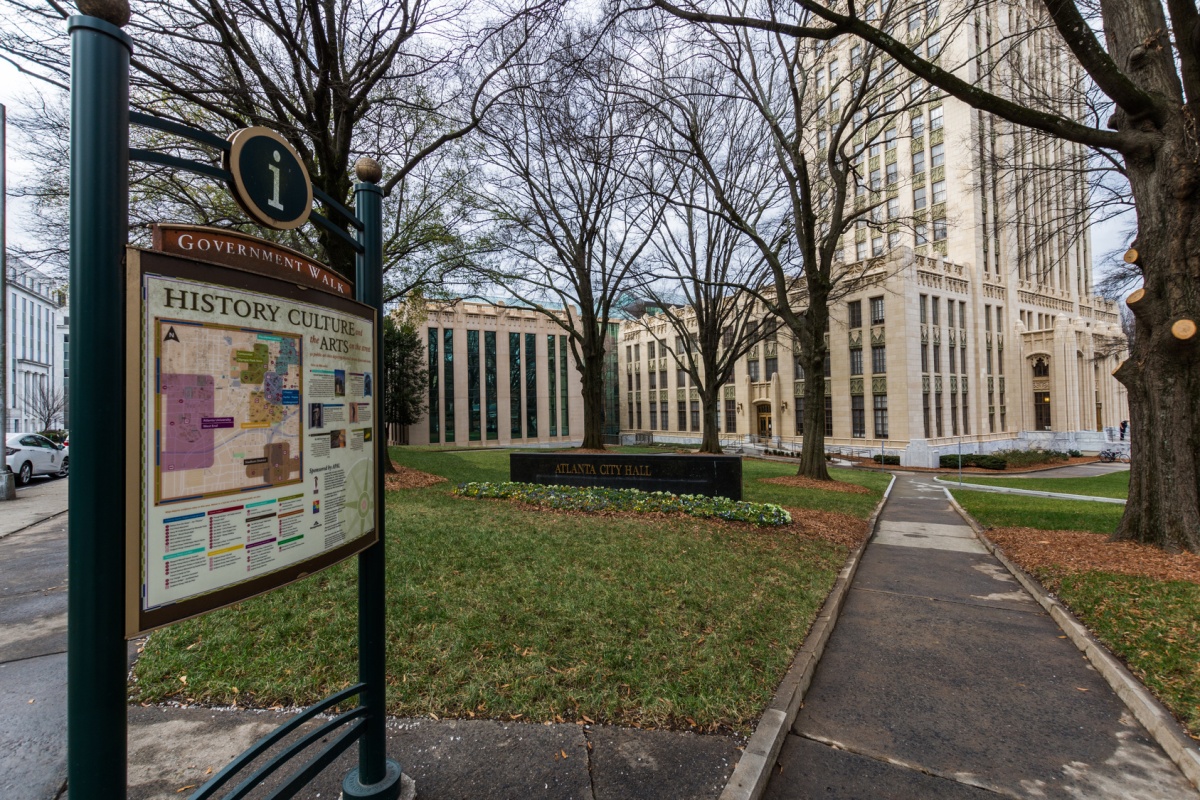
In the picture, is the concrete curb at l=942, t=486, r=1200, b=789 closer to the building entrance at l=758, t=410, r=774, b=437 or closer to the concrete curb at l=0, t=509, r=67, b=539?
the concrete curb at l=0, t=509, r=67, b=539

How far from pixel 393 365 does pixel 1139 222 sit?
40.2 m

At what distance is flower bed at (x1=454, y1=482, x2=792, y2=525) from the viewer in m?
9.67

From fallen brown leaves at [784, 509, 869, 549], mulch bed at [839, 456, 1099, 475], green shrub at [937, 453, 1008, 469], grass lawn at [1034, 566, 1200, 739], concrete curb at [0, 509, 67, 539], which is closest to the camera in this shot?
grass lawn at [1034, 566, 1200, 739]

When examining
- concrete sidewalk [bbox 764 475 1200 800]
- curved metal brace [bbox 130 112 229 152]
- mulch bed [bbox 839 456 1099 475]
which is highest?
curved metal brace [bbox 130 112 229 152]

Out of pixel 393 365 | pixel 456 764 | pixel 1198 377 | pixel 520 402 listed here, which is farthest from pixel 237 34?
pixel 520 402

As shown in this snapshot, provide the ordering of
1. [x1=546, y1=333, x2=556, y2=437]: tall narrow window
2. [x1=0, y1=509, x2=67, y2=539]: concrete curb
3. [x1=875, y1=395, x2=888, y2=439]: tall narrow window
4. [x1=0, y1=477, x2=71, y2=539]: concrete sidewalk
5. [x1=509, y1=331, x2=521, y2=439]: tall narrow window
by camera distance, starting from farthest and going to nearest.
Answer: [x1=546, y1=333, x2=556, y2=437]: tall narrow window
[x1=509, y1=331, x2=521, y2=439]: tall narrow window
[x1=875, y1=395, x2=888, y2=439]: tall narrow window
[x1=0, y1=477, x2=71, y2=539]: concrete sidewalk
[x1=0, y1=509, x2=67, y2=539]: concrete curb

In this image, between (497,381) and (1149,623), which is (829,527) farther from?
(497,381)

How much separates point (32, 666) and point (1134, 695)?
896cm

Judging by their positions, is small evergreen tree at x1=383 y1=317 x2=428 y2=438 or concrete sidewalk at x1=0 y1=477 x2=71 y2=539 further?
small evergreen tree at x1=383 y1=317 x2=428 y2=438

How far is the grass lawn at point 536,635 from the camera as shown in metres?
3.71

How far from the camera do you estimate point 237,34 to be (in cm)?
1016

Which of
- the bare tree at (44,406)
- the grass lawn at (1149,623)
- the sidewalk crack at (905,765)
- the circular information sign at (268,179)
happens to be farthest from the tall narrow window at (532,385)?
the circular information sign at (268,179)

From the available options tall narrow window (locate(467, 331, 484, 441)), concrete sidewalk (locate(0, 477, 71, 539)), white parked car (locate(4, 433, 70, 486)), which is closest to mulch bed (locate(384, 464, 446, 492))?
concrete sidewalk (locate(0, 477, 71, 539))

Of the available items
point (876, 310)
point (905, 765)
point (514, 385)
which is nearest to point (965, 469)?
point (876, 310)
